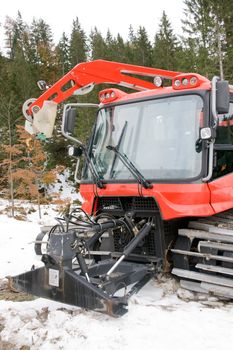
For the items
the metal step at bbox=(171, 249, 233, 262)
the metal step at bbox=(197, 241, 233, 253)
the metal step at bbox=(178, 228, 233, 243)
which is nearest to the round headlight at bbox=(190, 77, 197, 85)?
the metal step at bbox=(178, 228, 233, 243)

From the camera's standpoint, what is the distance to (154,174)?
538 cm

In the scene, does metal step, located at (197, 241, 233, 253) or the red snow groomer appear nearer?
the red snow groomer

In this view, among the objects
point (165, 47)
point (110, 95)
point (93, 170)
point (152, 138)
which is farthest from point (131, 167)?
point (165, 47)

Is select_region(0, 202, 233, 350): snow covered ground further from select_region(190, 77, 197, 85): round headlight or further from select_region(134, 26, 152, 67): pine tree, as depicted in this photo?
select_region(134, 26, 152, 67): pine tree

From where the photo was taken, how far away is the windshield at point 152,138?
5.23 m

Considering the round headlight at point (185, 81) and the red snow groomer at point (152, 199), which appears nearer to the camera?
the red snow groomer at point (152, 199)

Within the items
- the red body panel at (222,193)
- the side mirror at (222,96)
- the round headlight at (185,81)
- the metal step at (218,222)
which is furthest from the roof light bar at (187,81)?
the metal step at (218,222)

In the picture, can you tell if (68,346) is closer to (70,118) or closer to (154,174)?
(154,174)

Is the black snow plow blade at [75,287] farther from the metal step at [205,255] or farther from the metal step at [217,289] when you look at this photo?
the metal step at [217,289]

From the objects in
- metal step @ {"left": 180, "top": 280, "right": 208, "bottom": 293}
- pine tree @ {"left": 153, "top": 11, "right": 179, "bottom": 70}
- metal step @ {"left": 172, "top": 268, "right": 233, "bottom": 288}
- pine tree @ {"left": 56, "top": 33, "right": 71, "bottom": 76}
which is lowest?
metal step @ {"left": 180, "top": 280, "right": 208, "bottom": 293}

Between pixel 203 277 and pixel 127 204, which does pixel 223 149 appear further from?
pixel 203 277

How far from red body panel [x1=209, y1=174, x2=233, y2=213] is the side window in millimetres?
88

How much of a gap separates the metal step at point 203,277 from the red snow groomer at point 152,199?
0.01 metres

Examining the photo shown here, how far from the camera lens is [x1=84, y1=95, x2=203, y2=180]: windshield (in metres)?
5.23
